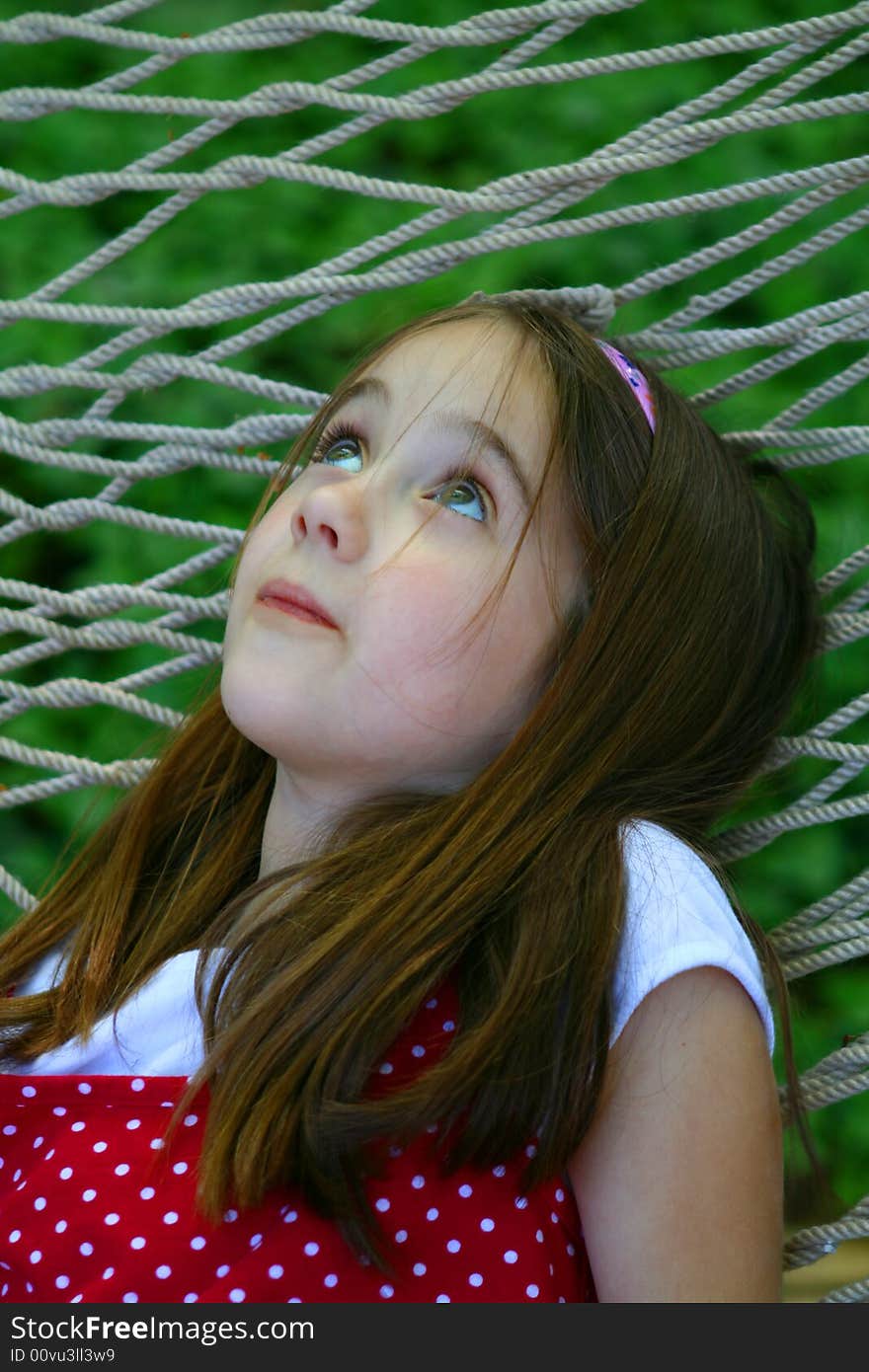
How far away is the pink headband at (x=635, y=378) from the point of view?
0.96m

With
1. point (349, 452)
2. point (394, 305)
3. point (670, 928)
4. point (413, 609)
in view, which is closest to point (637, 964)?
point (670, 928)

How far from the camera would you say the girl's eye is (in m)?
0.87

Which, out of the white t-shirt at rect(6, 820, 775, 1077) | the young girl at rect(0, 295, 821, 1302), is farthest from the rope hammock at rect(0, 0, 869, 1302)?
the white t-shirt at rect(6, 820, 775, 1077)

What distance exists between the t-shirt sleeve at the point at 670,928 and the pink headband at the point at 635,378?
290mm

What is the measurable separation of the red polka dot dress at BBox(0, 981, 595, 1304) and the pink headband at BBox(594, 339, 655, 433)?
40 centimetres

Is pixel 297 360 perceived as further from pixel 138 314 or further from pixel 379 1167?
pixel 379 1167

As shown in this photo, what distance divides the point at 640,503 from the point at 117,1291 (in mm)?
540

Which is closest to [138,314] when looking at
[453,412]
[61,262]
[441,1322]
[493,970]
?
[453,412]

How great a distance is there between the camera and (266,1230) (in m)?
0.76

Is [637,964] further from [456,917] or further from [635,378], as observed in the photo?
[635,378]

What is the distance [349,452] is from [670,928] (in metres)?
0.38

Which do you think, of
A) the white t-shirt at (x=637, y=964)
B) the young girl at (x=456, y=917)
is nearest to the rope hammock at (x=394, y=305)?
the young girl at (x=456, y=917)

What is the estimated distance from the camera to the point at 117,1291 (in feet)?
2.51

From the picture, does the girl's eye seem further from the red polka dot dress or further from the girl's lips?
the red polka dot dress
